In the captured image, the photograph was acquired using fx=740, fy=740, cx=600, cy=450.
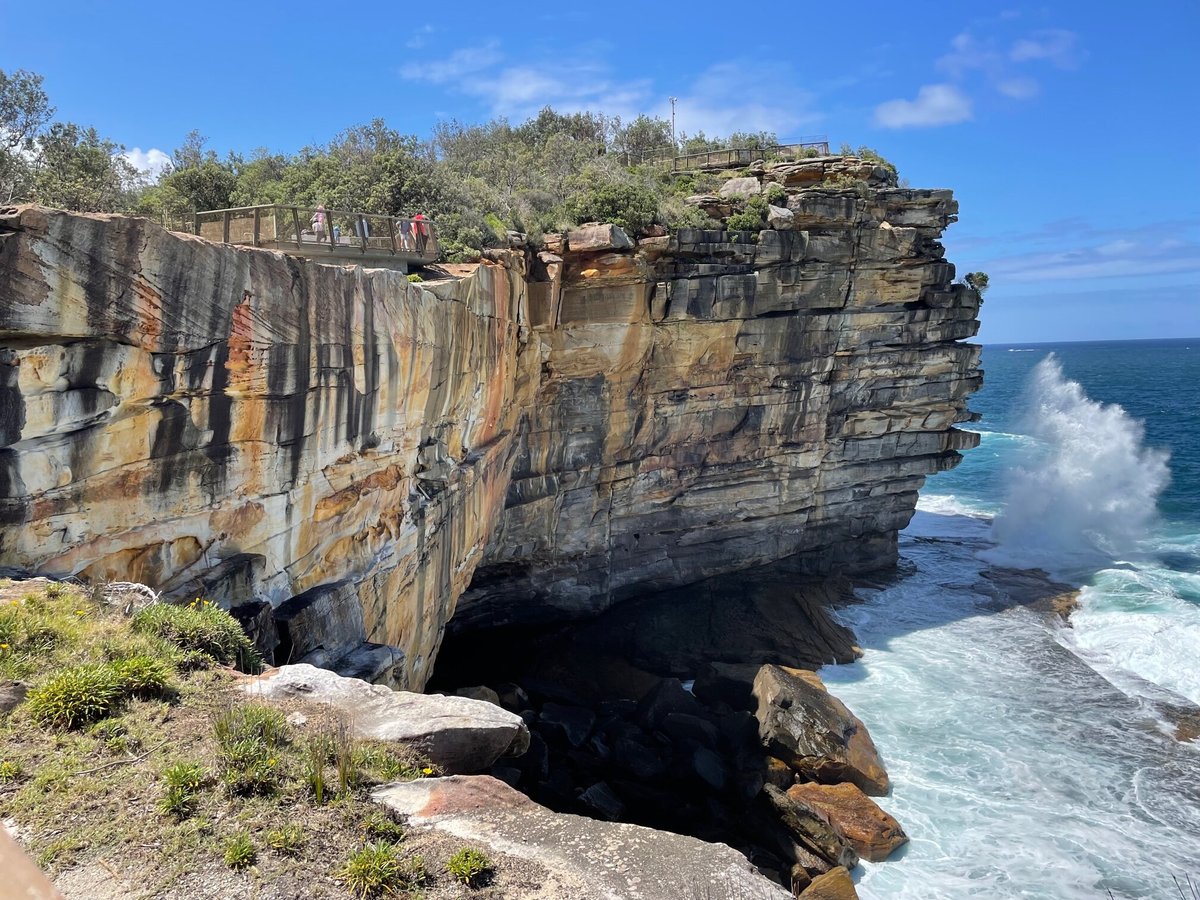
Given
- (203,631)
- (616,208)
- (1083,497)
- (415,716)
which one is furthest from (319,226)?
(1083,497)

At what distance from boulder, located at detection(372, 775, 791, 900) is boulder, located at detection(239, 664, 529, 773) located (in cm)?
59

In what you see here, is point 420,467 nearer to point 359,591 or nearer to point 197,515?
point 359,591

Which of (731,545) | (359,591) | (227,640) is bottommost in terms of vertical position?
(731,545)

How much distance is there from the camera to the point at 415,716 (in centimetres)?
674

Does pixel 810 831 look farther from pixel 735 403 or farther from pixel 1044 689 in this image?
pixel 735 403

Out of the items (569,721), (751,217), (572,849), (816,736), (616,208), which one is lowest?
(569,721)

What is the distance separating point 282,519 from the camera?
9969mm

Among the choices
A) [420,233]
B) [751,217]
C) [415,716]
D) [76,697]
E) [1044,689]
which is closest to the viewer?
[76,697]

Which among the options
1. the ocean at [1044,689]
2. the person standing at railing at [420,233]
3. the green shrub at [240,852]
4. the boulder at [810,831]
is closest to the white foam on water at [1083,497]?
the ocean at [1044,689]

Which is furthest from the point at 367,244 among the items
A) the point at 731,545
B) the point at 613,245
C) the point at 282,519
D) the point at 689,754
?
the point at 731,545

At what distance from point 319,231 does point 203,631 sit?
7.66m

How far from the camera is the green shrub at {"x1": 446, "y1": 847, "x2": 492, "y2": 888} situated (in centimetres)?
488

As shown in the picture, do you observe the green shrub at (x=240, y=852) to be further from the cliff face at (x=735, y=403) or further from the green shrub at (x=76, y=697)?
the cliff face at (x=735, y=403)

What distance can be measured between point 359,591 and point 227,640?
4.02 metres
